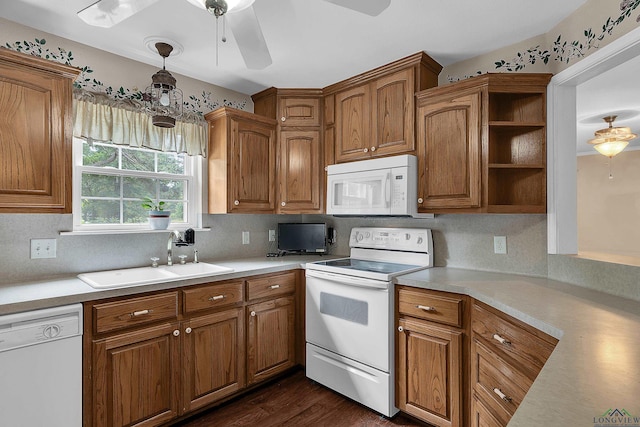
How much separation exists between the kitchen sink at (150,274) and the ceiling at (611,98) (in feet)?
10.0

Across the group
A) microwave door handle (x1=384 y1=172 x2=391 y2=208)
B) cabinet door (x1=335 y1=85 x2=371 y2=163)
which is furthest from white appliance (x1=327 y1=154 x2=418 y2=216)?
cabinet door (x1=335 y1=85 x2=371 y2=163)

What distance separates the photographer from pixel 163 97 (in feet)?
6.81

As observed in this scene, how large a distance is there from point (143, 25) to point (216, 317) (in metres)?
1.80

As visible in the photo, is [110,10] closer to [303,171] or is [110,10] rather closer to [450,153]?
[303,171]

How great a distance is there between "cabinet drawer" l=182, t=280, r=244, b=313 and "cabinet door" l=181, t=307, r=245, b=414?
7 cm

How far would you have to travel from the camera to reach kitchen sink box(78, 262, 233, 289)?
193cm

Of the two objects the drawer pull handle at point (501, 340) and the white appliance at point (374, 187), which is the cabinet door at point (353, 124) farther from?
the drawer pull handle at point (501, 340)

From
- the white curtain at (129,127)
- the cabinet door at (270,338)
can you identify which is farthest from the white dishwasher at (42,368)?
the white curtain at (129,127)

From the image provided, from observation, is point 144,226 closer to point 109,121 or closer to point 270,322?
point 109,121

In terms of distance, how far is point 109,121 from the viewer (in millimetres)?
2182

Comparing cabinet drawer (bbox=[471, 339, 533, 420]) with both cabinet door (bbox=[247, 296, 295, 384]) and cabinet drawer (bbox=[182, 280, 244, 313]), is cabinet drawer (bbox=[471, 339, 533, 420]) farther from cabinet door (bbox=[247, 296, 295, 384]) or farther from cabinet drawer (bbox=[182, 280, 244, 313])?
cabinet drawer (bbox=[182, 280, 244, 313])

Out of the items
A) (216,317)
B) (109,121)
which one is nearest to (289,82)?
(109,121)

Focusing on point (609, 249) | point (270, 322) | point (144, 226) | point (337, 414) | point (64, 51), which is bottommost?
point (337, 414)

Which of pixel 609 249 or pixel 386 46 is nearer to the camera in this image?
pixel 386 46
